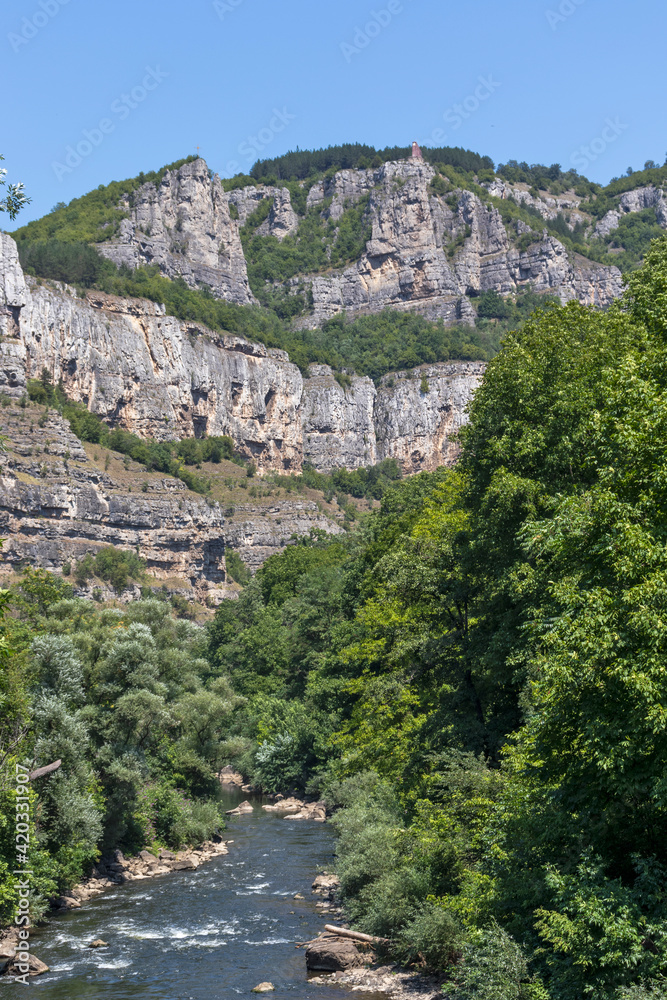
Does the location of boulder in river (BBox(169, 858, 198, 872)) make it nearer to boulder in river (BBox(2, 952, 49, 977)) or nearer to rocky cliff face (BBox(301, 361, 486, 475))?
boulder in river (BBox(2, 952, 49, 977))

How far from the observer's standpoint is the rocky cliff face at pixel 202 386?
135625 millimetres

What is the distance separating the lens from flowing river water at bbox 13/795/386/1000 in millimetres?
21375

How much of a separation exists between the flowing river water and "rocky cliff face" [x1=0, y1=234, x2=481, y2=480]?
104 m

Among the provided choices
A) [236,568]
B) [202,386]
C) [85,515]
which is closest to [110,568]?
[85,515]

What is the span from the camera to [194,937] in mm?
25594

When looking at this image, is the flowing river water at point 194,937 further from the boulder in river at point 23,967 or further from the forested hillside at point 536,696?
the forested hillside at point 536,696

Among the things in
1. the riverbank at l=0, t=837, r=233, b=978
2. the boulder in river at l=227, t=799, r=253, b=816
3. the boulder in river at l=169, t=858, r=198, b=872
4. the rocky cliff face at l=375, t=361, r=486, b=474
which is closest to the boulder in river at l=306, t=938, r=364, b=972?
the riverbank at l=0, t=837, r=233, b=978

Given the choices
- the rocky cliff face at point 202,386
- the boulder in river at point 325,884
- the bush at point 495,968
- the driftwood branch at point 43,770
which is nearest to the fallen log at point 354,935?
the boulder in river at point 325,884

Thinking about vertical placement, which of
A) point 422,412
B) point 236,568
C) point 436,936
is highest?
point 422,412

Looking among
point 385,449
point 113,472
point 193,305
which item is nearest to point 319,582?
point 113,472

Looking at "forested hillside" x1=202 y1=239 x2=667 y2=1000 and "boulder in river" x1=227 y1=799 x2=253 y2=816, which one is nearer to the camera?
"forested hillside" x1=202 y1=239 x2=667 y2=1000

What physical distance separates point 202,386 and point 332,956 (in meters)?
145

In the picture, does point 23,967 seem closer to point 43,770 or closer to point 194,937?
point 194,937

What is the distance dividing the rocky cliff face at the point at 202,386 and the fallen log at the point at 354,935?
11203cm
